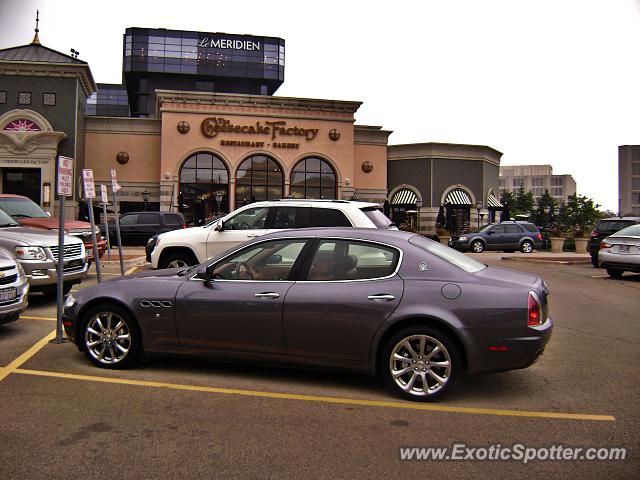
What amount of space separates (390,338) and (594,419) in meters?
1.72

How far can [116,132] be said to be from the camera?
39844 mm

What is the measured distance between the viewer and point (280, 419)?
175 inches

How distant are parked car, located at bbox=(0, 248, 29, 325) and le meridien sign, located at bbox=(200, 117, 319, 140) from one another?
106ft

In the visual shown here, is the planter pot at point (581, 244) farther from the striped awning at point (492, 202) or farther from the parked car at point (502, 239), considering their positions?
the striped awning at point (492, 202)

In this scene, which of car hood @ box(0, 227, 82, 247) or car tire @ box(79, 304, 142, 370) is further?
car hood @ box(0, 227, 82, 247)

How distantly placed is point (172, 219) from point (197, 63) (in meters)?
49.5

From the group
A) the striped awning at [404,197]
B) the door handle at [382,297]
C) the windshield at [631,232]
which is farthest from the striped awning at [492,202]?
the door handle at [382,297]

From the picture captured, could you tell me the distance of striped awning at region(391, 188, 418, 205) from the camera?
1774 inches

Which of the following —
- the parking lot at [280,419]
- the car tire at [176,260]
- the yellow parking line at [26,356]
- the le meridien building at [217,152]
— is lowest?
the parking lot at [280,419]

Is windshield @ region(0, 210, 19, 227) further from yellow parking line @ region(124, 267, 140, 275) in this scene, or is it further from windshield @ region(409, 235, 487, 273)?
windshield @ region(409, 235, 487, 273)

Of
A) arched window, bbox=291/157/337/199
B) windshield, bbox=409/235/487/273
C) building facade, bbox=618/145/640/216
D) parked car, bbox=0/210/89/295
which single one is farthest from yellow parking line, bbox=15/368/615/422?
building facade, bbox=618/145/640/216

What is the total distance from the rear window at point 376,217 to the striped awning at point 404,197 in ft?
117

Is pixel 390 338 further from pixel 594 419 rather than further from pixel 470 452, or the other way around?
pixel 594 419

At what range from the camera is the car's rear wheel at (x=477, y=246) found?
28062 mm
